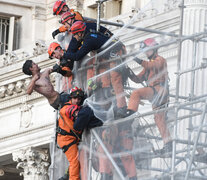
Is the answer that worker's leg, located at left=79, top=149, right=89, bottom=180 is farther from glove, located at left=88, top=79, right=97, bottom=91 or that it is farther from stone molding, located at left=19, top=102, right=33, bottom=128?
stone molding, located at left=19, top=102, right=33, bottom=128

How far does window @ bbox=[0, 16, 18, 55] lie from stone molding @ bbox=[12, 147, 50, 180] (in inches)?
226

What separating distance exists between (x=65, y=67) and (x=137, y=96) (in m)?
2.63

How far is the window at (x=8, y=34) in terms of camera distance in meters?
36.6

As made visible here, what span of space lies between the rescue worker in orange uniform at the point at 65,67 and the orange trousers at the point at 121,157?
1906 millimetres

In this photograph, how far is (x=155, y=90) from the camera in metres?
19.5

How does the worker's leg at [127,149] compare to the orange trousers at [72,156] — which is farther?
the orange trousers at [72,156]

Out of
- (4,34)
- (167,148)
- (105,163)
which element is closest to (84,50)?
(105,163)

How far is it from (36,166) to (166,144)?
13.2 metres

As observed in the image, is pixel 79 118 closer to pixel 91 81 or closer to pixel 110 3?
pixel 91 81

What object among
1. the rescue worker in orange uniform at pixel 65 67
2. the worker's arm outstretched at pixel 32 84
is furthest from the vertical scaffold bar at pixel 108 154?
the worker's arm outstretched at pixel 32 84

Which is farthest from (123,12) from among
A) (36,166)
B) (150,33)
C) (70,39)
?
(150,33)

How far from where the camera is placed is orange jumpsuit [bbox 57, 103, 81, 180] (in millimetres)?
20938

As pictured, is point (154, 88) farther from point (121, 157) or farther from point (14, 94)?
point (14, 94)

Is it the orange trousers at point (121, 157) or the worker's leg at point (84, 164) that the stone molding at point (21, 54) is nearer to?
the worker's leg at point (84, 164)
